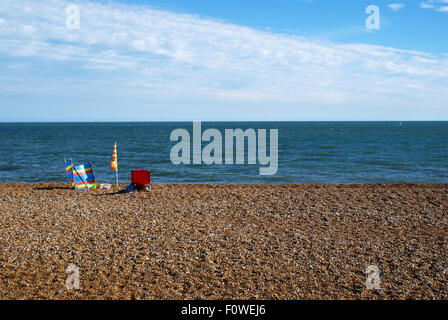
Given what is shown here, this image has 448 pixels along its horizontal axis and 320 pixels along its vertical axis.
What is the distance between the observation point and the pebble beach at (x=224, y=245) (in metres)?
6.89

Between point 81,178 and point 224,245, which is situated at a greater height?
point 81,178

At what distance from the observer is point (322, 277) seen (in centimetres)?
734

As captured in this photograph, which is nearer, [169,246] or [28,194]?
[169,246]

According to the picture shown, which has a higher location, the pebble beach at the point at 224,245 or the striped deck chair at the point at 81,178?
the striped deck chair at the point at 81,178

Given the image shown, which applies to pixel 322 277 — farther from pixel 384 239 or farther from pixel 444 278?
pixel 384 239

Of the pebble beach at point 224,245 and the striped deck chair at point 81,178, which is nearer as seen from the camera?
the pebble beach at point 224,245

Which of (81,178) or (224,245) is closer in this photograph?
(224,245)

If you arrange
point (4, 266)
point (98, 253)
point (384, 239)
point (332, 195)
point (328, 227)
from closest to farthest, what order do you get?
point (4, 266) → point (98, 253) → point (384, 239) → point (328, 227) → point (332, 195)

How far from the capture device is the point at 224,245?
9.00 meters

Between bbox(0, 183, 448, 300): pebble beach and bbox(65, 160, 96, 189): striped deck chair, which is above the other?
bbox(65, 160, 96, 189): striped deck chair

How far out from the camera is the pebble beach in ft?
22.6

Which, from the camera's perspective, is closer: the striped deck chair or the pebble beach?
the pebble beach

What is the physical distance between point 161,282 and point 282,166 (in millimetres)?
21050
